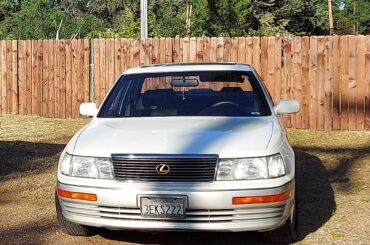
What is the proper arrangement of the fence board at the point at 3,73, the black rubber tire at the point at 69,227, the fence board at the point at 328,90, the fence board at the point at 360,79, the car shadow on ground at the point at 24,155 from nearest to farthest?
the black rubber tire at the point at 69,227 → the car shadow on ground at the point at 24,155 → the fence board at the point at 360,79 → the fence board at the point at 328,90 → the fence board at the point at 3,73

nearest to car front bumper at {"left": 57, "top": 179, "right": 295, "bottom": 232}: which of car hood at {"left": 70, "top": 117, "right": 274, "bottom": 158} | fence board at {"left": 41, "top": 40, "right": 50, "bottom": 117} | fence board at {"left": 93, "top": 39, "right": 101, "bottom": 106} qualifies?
car hood at {"left": 70, "top": 117, "right": 274, "bottom": 158}

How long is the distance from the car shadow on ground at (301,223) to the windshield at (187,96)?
1.07m

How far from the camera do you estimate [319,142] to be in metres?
10.7

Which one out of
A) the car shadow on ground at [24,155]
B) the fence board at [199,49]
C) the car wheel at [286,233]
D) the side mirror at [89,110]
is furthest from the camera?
the fence board at [199,49]

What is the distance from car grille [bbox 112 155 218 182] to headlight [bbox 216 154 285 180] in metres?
0.07

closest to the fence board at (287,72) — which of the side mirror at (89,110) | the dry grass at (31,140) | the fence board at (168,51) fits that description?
the fence board at (168,51)

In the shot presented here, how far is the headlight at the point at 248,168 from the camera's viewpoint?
4.11 meters

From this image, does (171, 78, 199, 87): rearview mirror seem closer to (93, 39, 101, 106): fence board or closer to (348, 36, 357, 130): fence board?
(348, 36, 357, 130): fence board

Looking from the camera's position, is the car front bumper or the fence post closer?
the car front bumper

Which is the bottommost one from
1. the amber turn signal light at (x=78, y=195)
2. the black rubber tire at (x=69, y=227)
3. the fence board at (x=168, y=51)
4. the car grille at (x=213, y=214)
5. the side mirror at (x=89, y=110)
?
the black rubber tire at (x=69, y=227)

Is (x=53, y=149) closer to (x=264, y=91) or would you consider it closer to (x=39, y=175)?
(x=39, y=175)

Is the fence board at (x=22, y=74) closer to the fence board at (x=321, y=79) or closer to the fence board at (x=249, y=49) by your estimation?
the fence board at (x=249, y=49)

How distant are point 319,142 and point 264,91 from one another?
212 inches

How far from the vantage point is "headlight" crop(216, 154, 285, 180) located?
411 centimetres
